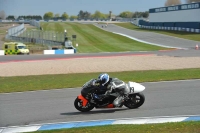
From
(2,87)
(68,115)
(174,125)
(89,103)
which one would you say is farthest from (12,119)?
(2,87)

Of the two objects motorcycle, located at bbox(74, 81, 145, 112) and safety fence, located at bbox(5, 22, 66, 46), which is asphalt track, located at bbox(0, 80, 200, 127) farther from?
safety fence, located at bbox(5, 22, 66, 46)

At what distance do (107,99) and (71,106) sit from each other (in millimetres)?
1901

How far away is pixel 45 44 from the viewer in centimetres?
6206

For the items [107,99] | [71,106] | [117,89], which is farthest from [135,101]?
[71,106]

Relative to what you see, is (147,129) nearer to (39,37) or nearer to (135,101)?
(135,101)

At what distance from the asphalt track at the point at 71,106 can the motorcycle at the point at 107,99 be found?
243mm

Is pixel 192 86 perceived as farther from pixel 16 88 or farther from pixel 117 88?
pixel 16 88

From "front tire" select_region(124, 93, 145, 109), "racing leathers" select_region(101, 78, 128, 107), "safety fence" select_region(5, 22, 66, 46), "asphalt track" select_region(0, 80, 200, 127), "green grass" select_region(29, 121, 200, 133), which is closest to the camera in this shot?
"green grass" select_region(29, 121, 200, 133)

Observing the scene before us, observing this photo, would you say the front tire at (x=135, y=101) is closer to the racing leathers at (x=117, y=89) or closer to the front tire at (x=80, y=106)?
the racing leathers at (x=117, y=89)

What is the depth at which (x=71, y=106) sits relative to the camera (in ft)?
47.0

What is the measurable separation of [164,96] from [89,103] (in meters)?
3.88

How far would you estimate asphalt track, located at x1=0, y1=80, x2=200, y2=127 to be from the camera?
40.3 feet

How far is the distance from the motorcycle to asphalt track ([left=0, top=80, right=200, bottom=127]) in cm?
24

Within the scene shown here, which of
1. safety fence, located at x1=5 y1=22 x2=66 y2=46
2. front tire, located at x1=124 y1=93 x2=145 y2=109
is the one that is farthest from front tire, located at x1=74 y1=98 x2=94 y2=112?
safety fence, located at x1=5 y1=22 x2=66 y2=46
